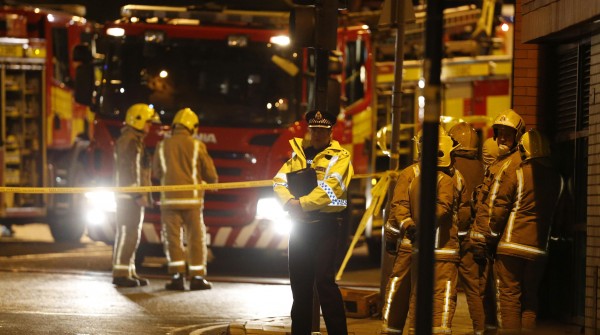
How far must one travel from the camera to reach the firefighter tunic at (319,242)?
8.73 m

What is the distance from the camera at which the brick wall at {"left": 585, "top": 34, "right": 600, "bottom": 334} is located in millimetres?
8852

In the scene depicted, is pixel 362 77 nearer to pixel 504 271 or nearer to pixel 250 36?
pixel 250 36

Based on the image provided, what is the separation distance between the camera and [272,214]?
14906 mm

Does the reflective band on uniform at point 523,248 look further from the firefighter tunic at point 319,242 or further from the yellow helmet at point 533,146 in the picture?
the firefighter tunic at point 319,242

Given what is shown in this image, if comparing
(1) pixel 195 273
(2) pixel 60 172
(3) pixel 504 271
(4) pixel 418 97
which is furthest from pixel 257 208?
(3) pixel 504 271

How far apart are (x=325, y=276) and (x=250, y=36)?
6.97 m

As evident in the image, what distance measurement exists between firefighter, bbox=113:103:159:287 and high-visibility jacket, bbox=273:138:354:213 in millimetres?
4900

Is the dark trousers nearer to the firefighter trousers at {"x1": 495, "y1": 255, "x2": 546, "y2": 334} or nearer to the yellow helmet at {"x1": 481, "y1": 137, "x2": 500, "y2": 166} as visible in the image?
the firefighter trousers at {"x1": 495, "y1": 255, "x2": 546, "y2": 334}

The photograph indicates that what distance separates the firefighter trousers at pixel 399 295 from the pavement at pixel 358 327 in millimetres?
257

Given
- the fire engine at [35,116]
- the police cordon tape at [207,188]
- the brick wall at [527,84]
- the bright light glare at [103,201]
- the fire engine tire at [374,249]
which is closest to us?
the brick wall at [527,84]

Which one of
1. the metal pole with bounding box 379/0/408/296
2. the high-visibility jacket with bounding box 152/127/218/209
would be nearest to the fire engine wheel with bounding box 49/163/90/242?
the high-visibility jacket with bounding box 152/127/218/209

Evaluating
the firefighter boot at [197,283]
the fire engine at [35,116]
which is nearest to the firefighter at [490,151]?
the firefighter boot at [197,283]

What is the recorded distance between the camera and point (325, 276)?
8.78m

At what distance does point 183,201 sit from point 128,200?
2.12 ft
